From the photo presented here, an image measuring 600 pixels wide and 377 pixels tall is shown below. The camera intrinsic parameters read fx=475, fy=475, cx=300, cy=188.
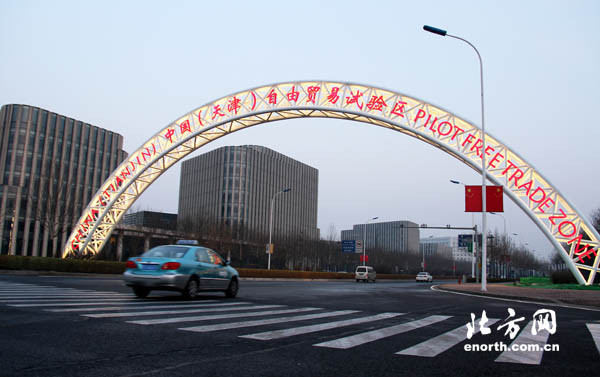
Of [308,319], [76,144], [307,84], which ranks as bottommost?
[308,319]

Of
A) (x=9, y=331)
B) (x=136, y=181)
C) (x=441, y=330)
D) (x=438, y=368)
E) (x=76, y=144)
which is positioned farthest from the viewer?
(x=76, y=144)

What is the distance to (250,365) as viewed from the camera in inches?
177

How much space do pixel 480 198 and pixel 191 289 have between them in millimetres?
19559

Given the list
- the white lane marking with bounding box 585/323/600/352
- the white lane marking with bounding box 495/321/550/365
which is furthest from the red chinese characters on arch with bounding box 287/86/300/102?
the white lane marking with bounding box 495/321/550/365

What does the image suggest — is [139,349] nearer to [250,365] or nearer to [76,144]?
[250,365]

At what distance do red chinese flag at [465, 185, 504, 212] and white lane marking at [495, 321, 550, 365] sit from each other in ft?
66.2

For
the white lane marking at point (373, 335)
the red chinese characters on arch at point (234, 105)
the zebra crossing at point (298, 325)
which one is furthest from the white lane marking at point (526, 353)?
the red chinese characters on arch at point (234, 105)

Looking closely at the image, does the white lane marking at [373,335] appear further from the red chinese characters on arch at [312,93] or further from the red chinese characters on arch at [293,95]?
the red chinese characters on arch at [293,95]

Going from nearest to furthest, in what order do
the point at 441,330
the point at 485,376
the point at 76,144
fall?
the point at 485,376 → the point at 441,330 → the point at 76,144

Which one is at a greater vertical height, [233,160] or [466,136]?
[233,160]

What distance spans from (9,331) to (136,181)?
1269 inches

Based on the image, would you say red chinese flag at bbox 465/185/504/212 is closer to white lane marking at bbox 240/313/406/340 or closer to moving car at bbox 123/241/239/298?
moving car at bbox 123/241/239/298

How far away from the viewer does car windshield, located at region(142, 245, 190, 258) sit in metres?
11.9

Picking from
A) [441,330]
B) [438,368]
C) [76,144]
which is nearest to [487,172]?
[441,330]
